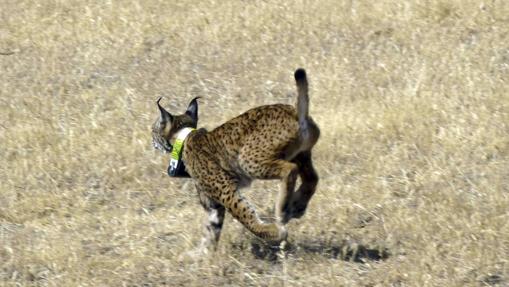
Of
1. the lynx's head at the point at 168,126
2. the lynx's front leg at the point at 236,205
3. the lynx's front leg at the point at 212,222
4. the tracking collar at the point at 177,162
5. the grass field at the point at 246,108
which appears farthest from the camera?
the lynx's head at the point at 168,126

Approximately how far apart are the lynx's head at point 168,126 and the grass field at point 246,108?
2.05ft

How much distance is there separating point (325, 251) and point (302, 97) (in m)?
1.16

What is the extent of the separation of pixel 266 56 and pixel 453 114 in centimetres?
293

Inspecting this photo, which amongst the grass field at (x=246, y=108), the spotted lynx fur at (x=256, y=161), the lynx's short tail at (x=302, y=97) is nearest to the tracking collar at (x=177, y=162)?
the spotted lynx fur at (x=256, y=161)

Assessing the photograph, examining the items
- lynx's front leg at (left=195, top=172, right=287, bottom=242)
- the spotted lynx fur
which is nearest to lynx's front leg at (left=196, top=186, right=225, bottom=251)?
the spotted lynx fur

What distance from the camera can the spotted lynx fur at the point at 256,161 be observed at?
26.2 ft

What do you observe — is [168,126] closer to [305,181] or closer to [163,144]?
[163,144]

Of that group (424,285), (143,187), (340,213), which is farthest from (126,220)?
(424,285)

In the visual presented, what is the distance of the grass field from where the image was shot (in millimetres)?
8133

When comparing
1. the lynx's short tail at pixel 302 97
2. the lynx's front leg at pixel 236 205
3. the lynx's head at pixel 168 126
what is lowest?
the lynx's front leg at pixel 236 205

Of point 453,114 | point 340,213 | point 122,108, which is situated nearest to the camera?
point 340,213

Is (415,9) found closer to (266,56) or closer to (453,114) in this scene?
(266,56)

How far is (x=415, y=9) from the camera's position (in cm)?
1361

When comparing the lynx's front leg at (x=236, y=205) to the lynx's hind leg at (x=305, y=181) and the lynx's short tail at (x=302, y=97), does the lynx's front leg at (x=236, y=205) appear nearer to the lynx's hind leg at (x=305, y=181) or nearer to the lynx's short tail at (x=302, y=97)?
the lynx's hind leg at (x=305, y=181)
